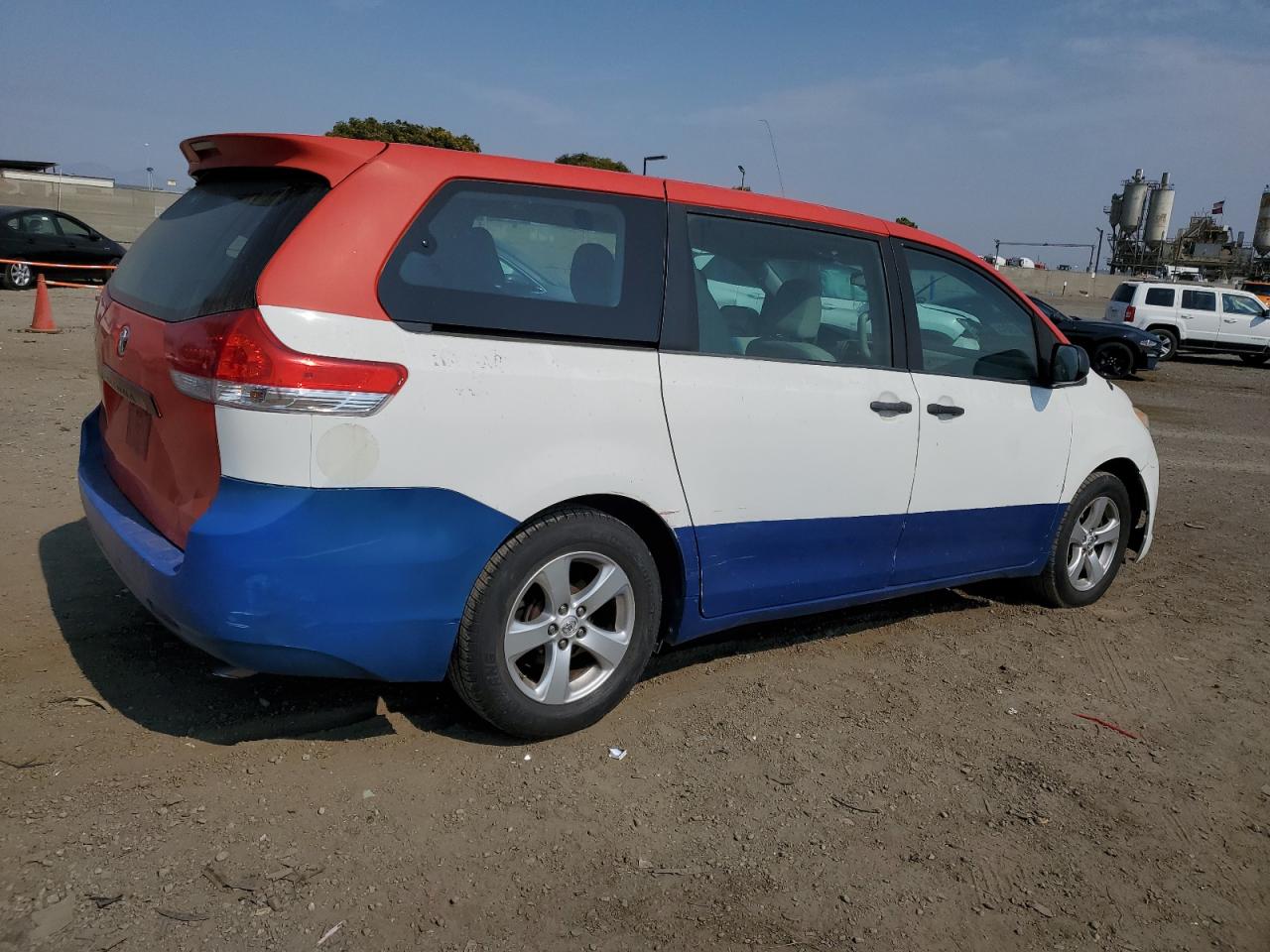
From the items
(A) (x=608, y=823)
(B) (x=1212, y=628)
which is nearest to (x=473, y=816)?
(A) (x=608, y=823)

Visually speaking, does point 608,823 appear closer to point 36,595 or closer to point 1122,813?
point 1122,813

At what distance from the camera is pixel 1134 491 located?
543 centimetres

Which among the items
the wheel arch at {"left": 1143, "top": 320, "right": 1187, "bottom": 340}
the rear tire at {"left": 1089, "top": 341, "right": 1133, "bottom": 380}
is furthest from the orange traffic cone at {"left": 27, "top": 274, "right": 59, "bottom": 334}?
the wheel arch at {"left": 1143, "top": 320, "right": 1187, "bottom": 340}

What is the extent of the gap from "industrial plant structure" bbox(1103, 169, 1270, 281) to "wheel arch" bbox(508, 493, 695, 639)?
79.8m

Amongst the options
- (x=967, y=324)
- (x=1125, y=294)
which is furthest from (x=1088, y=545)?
(x=1125, y=294)

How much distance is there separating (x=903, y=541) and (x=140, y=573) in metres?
2.86

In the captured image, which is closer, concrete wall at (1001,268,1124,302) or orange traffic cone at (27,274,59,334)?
orange traffic cone at (27,274,59,334)

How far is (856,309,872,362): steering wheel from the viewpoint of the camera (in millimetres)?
4047

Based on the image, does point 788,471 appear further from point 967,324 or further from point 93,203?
point 93,203

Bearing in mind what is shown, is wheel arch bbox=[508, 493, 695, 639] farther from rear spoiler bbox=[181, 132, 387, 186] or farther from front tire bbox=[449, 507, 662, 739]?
rear spoiler bbox=[181, 132, 387, 186]

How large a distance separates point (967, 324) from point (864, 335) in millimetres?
716

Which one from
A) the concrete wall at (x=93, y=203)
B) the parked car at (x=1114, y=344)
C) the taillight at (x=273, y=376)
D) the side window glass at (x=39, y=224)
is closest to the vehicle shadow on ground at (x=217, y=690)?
the taillight at (x=273, y=376)

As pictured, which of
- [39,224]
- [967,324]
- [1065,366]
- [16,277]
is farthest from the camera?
[39,224]

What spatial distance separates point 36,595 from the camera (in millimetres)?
4281
